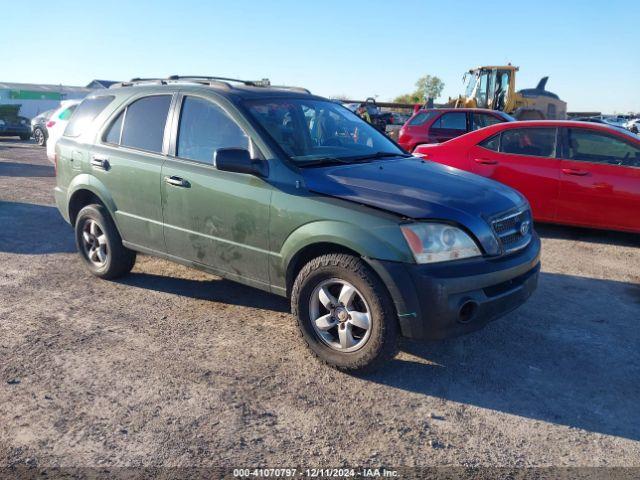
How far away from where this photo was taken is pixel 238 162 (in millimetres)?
3859

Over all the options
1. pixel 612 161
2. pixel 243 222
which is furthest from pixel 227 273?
pixel 612 161

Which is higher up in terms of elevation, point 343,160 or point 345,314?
point 343,160

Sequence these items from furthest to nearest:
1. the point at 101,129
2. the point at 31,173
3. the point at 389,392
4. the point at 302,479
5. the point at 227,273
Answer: the point at 31,173, the point at 101,129, the point at 227,273, the point at 389,392, the point at 302,479

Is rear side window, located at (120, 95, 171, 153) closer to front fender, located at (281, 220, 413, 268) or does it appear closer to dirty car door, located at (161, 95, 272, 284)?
dirty car door, located at (161, 95, 272, 284)

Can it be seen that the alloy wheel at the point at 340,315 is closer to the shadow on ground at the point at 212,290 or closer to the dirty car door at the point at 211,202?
the dirty car door at the point at 211,202

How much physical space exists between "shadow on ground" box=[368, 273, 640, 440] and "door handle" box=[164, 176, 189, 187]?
6.76ft

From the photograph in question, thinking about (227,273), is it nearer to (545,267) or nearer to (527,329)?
(527,329)

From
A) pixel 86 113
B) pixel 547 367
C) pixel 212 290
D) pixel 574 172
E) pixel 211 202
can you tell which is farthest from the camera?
pixel 574 172

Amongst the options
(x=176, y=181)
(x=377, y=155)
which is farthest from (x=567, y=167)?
(x=176, y=181)

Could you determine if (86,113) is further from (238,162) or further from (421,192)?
(421,192)

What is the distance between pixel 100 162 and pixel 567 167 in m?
5.40

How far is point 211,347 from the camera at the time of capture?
401 centimetres

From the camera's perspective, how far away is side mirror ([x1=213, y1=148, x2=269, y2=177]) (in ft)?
12.7

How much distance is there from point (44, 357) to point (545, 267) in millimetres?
4825
